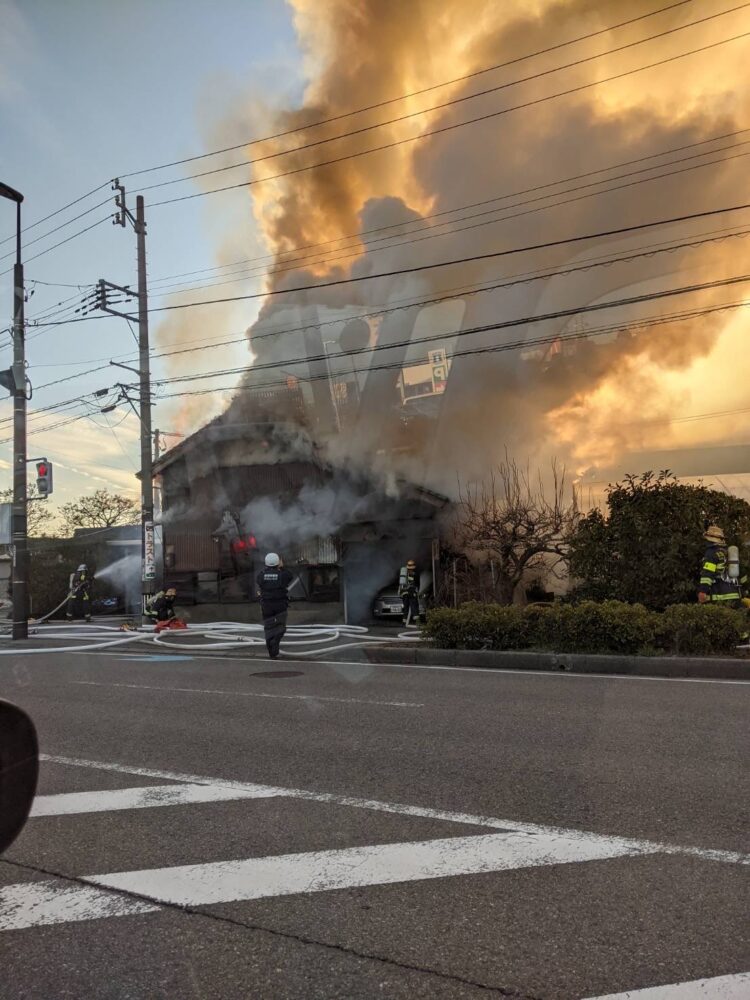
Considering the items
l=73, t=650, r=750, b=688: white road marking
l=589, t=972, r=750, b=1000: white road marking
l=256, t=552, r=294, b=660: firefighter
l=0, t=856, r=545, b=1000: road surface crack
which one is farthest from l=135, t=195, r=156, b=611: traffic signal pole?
l=589, t=972, r=750, b=1000: white road marking

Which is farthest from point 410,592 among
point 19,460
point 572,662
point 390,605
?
point 19,460

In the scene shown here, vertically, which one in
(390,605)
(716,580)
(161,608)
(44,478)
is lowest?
(390,605)

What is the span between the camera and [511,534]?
572 inches

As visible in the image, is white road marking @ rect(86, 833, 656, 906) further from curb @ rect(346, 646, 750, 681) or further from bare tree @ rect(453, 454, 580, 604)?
bare tree @ rect(453, 454, 580, 604)

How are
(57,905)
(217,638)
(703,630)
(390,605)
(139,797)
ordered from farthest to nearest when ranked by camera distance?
(390,605), (217,638), (703,630), (139,797), (57,905)

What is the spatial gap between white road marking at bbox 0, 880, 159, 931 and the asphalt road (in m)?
0.01

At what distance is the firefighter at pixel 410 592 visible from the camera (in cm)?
1647

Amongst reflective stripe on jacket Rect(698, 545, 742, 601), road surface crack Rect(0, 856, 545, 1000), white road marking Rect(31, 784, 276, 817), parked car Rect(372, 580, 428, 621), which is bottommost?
white road marking Rect(31, 784, 276, 817)

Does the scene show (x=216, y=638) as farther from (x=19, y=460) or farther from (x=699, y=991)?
(x=699, y=991)

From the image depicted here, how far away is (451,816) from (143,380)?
54.6 feet

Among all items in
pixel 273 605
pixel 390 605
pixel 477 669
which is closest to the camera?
pixel 477 669

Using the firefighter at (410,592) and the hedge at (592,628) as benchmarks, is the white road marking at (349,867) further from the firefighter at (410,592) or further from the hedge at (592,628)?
the firefighter at (410,592)

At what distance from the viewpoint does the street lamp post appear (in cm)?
1680

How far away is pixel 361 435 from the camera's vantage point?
68.1 feet
